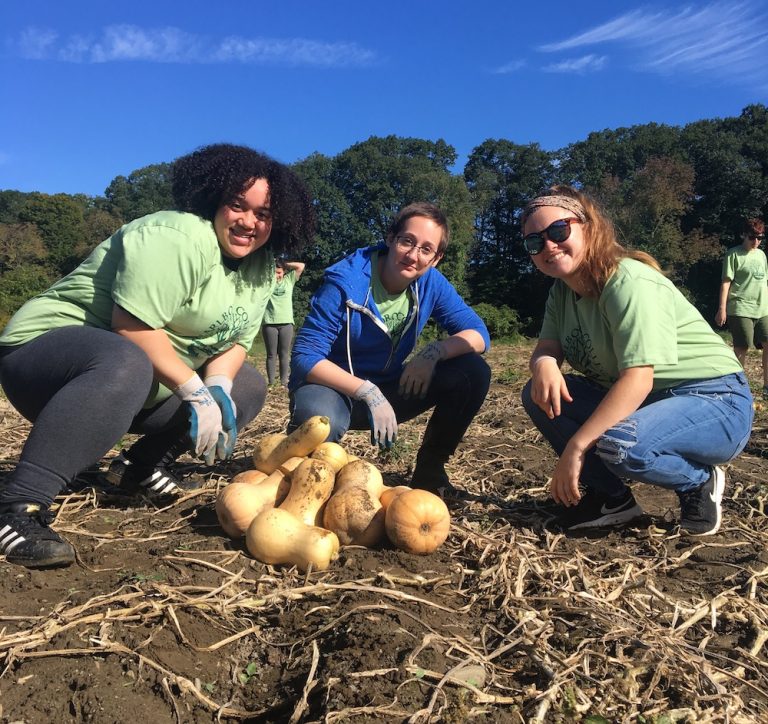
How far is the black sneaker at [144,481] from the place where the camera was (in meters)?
3.17

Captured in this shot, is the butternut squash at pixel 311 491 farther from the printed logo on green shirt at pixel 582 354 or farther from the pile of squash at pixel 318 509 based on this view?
the printed logo on green shirt at pixel 582 354

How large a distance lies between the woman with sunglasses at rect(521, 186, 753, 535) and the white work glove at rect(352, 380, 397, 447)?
2.14ft

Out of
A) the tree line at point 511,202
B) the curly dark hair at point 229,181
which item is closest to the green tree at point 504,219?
the tree line at point 511,202

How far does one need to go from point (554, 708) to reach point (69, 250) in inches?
2004

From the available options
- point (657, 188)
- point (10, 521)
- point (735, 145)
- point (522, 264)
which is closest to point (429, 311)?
point (10, 521)

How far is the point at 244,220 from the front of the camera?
2.67 meters

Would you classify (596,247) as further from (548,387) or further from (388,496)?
(388,496)

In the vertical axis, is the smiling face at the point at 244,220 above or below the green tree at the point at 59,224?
below

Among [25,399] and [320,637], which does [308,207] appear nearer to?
[25,399]

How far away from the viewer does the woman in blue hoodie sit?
10.1ft

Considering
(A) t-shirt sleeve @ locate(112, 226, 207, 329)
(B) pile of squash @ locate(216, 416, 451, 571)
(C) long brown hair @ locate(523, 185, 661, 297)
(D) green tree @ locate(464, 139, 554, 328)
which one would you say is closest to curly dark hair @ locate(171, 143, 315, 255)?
(A) t-shirt sleeve @ locate(112, 226, 207, 329)

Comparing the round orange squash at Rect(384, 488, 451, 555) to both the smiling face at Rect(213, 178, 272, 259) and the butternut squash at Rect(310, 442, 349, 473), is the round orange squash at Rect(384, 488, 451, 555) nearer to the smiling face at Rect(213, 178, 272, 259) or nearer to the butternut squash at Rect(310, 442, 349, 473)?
the butternut squash at Rect(310, 442, 349, 473)

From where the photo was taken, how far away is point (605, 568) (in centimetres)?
248

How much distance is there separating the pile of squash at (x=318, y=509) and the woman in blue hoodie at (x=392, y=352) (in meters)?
0.34
